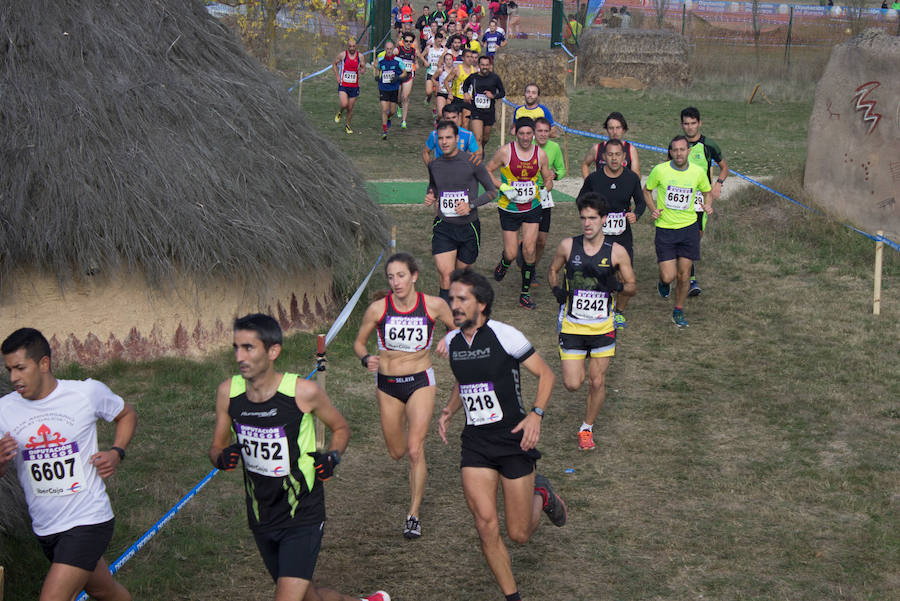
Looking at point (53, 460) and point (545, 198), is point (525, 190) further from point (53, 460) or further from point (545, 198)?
point (53, 460)

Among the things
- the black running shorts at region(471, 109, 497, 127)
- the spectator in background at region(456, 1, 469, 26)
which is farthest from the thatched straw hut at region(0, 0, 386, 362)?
the spectator in background at region(456, 1, 469, 26)

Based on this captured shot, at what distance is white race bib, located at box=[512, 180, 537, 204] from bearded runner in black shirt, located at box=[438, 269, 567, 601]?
5.20 m

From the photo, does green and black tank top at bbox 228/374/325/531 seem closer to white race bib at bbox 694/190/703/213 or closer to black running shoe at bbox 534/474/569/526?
black running shoe at bbox 534/474/569/526

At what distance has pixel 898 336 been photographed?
10148 millimetres

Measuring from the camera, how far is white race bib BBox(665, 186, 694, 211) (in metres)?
10.2

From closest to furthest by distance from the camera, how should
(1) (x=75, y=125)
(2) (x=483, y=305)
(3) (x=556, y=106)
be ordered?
(2) (x=483, y=305)
(1) (x=75, y=125)
(3) (x=556, y=106)

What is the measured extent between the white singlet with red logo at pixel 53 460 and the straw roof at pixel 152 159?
164 inches

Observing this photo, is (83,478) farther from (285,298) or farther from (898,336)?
(898,336)

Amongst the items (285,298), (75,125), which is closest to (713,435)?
(285,298)

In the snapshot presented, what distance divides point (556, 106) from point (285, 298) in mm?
12737

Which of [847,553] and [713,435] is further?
[713,435]

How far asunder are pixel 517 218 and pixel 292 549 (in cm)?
671

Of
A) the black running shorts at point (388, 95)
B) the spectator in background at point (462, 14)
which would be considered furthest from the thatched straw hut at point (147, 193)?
the spectator in background at point (462, 14)

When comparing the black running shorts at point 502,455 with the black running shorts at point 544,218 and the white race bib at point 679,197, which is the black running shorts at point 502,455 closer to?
the white race bib at point 679,197
